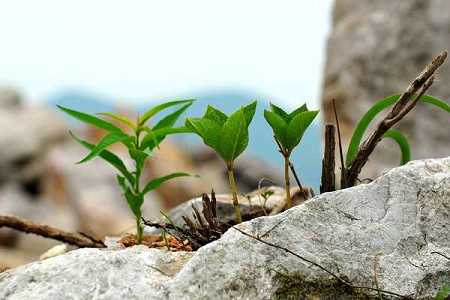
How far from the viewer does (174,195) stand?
1653 cm

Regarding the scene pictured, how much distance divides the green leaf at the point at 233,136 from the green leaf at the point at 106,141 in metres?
0.24

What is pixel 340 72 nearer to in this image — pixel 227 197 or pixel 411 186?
pixel 227 197

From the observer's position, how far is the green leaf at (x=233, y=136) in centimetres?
184

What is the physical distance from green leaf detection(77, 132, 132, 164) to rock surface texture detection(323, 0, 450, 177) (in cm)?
601

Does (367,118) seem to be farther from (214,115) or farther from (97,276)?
(97,276)

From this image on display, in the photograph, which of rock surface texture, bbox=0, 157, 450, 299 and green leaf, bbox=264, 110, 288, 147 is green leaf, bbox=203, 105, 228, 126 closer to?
green leaf, bbox=264, 110, 288, 147

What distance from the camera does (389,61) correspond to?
331 inches

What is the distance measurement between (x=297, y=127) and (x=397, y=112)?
249 mm

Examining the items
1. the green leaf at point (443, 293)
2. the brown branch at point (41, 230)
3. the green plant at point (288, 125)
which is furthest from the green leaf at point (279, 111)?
the brown branch at point (41, 230)

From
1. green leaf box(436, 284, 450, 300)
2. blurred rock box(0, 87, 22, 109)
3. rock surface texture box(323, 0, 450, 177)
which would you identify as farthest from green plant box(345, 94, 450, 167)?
blurred rock box(0, 87, 22, 109)

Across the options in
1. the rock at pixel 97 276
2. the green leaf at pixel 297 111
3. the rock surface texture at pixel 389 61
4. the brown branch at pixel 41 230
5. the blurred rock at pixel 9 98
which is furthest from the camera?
the blurred rock at pixel 9 98

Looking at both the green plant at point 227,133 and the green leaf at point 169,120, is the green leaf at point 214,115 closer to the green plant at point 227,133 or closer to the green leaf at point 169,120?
the green plant at point 227,133

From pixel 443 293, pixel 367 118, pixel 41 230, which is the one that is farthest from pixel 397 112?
pixel 41 230

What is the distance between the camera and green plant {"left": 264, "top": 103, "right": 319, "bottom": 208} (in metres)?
1.89
